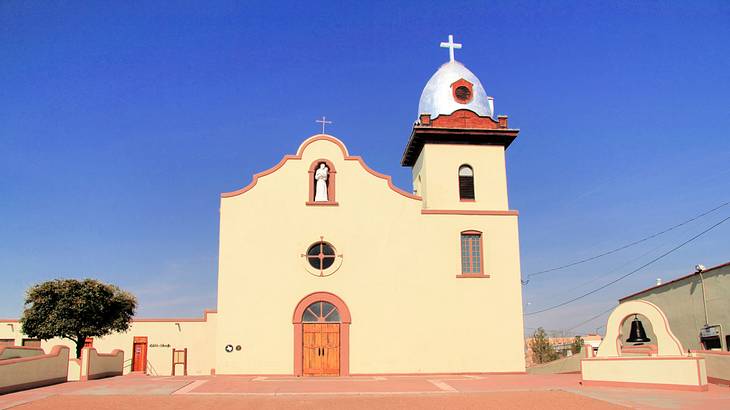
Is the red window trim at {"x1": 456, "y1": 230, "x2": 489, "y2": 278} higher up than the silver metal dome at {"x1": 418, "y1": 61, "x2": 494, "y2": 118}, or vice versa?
the silver metal dome at {"x1": 418, "y1": 61, "x2": 494, "y2": 118}

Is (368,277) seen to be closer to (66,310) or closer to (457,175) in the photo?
(457,175)

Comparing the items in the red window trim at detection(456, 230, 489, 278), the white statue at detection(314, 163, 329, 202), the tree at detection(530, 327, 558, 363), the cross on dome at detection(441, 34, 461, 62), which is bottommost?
the tree at detection(530, 327, 558, 363)

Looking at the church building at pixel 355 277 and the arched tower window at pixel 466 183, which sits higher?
the arched tower window at pixel 466 183

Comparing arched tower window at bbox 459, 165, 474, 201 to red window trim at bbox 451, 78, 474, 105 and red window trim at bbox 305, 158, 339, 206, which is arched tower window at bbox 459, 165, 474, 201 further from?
red window trim at bbox 305, 158, 339, 206

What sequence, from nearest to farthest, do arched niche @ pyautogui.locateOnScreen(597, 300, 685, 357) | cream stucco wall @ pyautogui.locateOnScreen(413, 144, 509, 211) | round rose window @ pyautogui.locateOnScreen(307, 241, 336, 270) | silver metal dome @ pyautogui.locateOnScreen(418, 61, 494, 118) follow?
arched niche @ pyautogui.locateOnScreen(597, 300, 685, 357) → round rose window @ pyautogui.locateOnScreen(307, 241, 336, 270) → cream stucco wall @ pyautogui.locateOnScreen(413, 144, 509, 211) → silver metal dome @ pyautogui.locateOnScreen(418, 61, 494, 118)

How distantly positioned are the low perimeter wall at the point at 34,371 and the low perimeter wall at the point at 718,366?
20185 millimetres

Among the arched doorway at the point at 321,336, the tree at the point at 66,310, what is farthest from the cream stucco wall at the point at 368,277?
the tree at the point at 66,310

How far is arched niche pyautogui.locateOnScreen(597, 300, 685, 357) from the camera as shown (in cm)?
1933

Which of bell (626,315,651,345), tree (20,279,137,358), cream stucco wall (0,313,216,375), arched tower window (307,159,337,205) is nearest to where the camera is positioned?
bell (626,315,651,345)

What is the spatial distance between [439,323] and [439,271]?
2.07 meters

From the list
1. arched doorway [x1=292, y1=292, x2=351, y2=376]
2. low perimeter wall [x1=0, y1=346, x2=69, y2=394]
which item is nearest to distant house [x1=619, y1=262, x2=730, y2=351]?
arched doorway [x1=292, y1=292, x2=351, y2=376]

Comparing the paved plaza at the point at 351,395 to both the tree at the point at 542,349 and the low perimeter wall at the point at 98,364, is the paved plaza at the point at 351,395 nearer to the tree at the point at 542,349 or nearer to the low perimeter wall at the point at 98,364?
the low perimeter wall at the point at 98,364

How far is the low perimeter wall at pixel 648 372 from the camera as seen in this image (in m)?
18.6

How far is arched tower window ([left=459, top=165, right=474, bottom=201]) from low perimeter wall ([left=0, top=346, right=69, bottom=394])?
16.6 m
